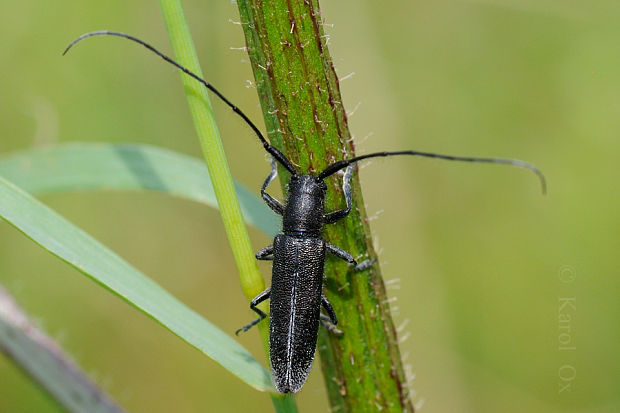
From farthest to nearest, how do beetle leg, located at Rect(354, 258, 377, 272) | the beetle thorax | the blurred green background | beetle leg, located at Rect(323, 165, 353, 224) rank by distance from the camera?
the blurred green background
the beetle thorax
beetle leg, located at Rect(354, 258, 377, 272)
beetle leg, located at Rect(323, 165, 353, 224)

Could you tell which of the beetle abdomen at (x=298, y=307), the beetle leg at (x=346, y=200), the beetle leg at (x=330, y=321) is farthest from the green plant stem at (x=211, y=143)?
the beetle abdomen at (x=298, y=307)

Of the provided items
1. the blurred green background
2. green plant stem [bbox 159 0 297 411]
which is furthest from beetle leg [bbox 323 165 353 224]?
the blurred green background

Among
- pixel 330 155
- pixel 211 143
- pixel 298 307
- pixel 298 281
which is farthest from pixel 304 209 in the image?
pixel 211 143

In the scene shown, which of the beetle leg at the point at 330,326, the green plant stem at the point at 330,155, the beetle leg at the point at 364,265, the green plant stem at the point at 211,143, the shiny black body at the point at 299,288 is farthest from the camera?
the shiny black body at the point at 299,288

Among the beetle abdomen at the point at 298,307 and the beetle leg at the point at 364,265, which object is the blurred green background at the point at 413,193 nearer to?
the beetle abdomen at the point at 298,307

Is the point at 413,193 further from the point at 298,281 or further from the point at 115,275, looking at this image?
the point at 115,275

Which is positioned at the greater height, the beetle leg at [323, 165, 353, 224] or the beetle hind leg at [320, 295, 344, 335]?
the beetle leg at [323, 165, 353, 224]

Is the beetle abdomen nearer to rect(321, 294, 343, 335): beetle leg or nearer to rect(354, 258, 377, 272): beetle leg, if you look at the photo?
rect(321, 294, 343, 335): beetle leg
